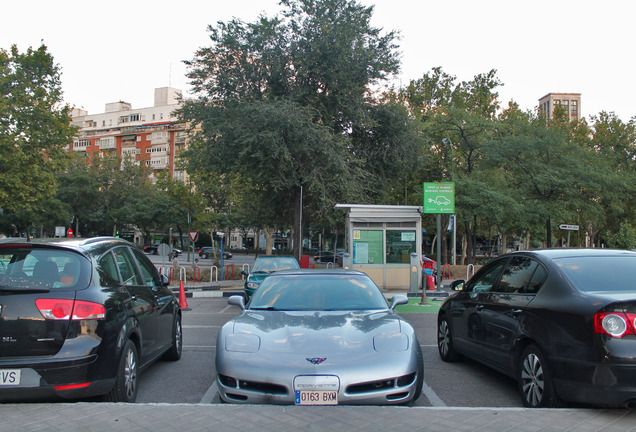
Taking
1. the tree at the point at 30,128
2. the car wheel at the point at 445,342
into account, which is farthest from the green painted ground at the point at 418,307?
the tree at the point at 30,128

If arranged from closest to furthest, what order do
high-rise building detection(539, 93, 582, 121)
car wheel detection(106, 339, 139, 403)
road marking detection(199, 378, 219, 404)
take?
car wheel detection(106, 339, 139, 403)
road marking detection(199, 378, 219, 404)
high-rise building detection(539, 93, 582, 121)

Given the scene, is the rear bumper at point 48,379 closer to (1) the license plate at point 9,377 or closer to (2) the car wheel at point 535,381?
(1) the license plate at point 9,377

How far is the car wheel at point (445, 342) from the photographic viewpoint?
23.3ft

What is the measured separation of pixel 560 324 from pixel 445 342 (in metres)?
2.99

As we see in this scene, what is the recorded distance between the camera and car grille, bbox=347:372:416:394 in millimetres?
4121

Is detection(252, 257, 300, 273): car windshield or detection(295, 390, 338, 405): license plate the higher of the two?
detection(252, 257, 300, 273): car windshield

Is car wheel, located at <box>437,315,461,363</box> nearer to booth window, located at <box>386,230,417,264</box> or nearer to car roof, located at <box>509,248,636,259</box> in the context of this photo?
car roof, located at <box>509,248,636,259</box>

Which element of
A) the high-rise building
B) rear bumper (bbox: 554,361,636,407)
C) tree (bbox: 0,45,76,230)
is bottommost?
rear bumper (bbox: 554,361,636,407)

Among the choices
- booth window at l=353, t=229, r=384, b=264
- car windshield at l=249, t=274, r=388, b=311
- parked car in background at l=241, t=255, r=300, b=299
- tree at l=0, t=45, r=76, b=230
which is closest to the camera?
→ car windshield at l=249, t=274, r=388, b=311

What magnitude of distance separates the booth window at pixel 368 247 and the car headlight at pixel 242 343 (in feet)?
44.0

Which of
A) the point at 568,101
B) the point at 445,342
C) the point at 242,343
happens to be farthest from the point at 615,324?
the point at 568,101

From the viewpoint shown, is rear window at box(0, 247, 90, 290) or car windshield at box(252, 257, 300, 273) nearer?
rear window at box(0, 247, 90, 290)

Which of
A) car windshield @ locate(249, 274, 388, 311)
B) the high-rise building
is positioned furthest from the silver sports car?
the high-rise building

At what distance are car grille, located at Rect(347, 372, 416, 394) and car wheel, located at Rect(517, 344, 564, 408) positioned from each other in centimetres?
117
